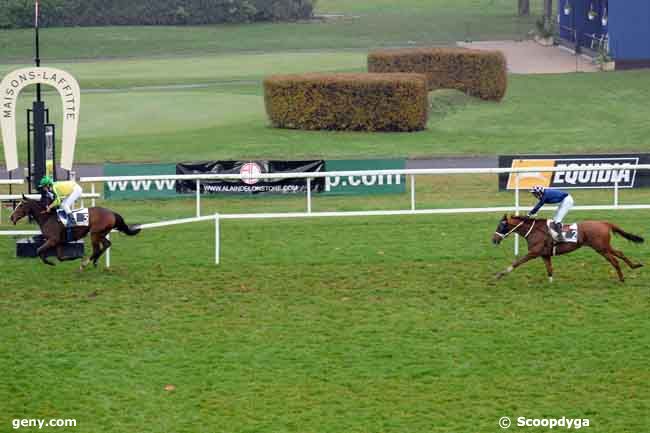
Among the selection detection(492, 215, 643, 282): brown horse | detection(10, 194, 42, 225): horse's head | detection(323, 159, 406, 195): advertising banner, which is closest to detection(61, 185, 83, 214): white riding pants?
detection(10, 194, 42, 225): horse's head

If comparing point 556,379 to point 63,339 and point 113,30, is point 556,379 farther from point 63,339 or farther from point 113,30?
point 113,30

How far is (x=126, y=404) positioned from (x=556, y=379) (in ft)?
12.9

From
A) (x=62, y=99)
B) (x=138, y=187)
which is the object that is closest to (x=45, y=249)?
(x=62, y=99)

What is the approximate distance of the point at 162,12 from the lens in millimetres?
62219

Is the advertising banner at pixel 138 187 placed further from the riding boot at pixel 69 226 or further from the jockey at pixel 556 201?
the jockey at pixel 556 201

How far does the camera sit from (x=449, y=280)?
1460 cm

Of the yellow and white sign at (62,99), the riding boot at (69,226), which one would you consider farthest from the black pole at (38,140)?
the riding boot at (69,226)

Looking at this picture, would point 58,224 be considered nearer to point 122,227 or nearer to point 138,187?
point 122,227

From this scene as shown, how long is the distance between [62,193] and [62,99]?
2.29 metres

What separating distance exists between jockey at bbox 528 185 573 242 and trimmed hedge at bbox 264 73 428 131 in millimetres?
14854

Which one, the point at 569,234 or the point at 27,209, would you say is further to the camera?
the point at 27,209

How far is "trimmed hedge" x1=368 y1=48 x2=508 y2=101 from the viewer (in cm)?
3369

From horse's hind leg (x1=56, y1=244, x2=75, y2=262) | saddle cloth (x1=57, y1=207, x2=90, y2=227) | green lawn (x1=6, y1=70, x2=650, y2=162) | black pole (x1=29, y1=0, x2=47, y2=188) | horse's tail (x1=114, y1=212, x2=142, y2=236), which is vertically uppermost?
black pole (x1=29, y1=0, x2=47, y2=188)

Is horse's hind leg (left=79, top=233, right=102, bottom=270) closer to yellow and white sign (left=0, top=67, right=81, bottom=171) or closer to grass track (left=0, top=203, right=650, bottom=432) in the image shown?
grass track (left=0, top=203, right=650, bottom=432)
